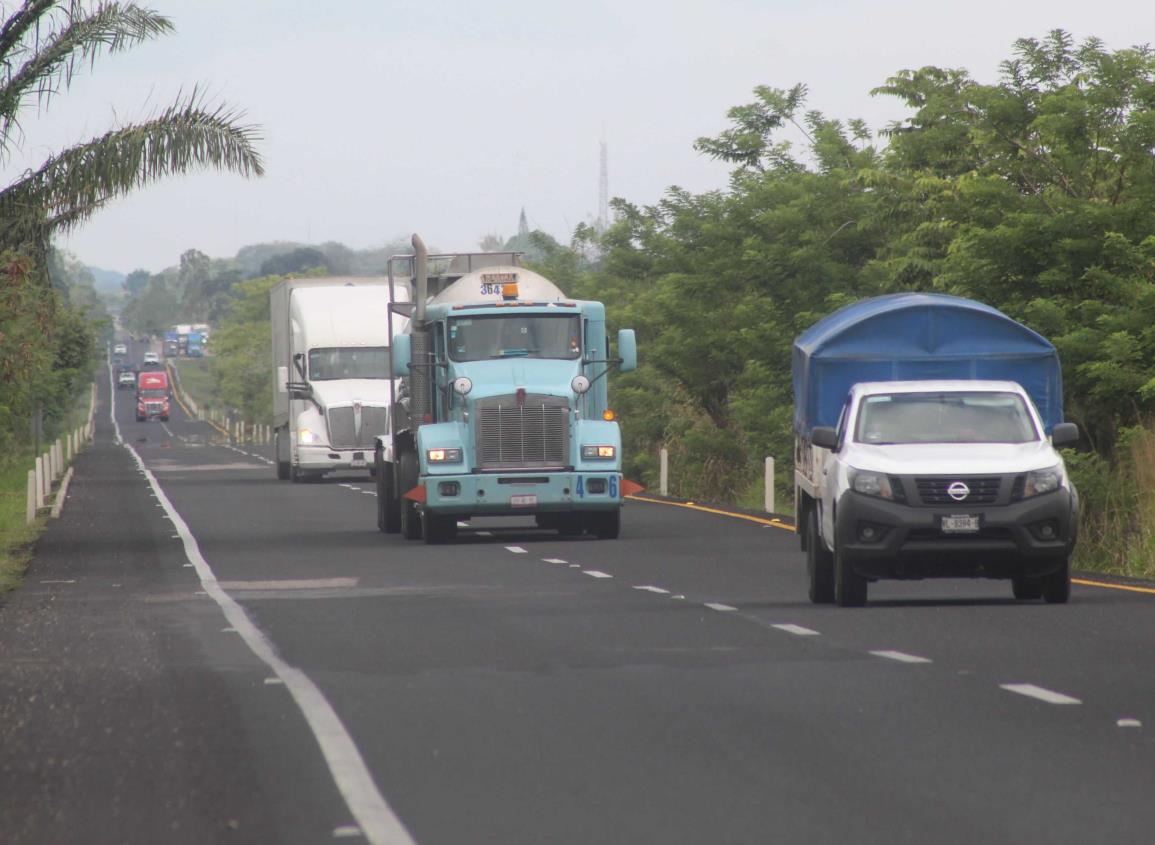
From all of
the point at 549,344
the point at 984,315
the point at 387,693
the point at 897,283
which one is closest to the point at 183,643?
the point at 387,693

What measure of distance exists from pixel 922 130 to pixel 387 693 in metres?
29.6

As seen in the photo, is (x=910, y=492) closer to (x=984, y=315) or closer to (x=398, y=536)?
(x=984, y=315)

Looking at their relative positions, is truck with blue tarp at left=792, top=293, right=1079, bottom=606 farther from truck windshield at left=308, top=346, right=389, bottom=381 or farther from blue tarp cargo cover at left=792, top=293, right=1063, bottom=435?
truck windshield at left=308, top=346, right=389, bottom=381

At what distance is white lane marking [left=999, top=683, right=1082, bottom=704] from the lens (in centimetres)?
1156

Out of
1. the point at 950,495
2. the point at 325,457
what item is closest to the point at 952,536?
the point at 950,495

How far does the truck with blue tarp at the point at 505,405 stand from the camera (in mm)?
27984

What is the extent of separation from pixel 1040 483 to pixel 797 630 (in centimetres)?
274

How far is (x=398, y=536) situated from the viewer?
30984mm

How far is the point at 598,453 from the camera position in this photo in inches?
1111

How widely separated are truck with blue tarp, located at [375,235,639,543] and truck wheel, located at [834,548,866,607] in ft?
33.8

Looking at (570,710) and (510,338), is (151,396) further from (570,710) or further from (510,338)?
(570,710)

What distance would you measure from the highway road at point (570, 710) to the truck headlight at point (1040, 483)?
93 centimetres

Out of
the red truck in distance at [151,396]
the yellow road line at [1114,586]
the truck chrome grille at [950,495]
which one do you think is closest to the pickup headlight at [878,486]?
the truck chrome grille at [950,495]

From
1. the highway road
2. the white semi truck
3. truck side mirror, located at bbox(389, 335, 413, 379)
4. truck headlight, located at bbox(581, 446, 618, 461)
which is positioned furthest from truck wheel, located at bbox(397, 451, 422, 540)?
the white semi truck
